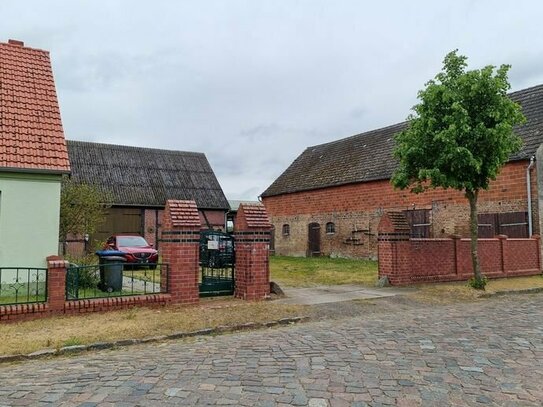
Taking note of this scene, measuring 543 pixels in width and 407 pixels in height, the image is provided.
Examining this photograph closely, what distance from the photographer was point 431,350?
6.54 metres

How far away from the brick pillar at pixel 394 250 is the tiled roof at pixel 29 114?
8937mm

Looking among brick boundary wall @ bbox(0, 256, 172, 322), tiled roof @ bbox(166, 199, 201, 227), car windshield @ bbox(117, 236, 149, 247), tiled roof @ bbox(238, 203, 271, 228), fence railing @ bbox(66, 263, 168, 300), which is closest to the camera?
brick boundary wall @ bbox(0, 256, 172, 322)

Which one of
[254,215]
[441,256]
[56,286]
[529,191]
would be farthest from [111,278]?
[529,191]

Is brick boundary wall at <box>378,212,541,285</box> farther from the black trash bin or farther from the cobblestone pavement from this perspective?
the black trash bin

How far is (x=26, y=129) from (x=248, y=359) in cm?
825

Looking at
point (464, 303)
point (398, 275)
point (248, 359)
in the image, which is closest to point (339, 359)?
point (248, 359)

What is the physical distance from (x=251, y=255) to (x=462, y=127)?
21.7ft

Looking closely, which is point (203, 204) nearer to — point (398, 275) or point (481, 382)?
point (398, 275)

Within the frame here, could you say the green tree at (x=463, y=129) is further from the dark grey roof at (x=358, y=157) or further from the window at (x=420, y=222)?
the window at (x=420, y=222)

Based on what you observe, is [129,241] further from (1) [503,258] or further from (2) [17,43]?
(1) [503,258]

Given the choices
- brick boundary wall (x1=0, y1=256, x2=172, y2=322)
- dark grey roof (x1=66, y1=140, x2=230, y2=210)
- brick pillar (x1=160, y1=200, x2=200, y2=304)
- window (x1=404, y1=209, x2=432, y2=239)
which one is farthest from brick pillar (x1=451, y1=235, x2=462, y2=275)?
dark grey roof (x1=66, y1=140, x2=230, y2=210)

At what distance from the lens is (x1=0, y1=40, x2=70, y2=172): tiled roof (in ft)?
34.2

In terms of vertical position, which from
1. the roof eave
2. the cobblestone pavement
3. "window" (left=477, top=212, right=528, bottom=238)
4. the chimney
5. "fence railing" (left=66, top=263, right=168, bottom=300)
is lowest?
the cobblestone pavement

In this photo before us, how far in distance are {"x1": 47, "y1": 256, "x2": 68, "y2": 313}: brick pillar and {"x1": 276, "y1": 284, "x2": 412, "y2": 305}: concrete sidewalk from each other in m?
4.48
